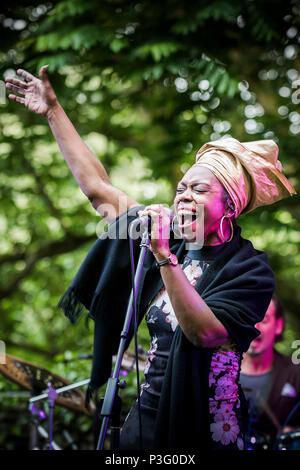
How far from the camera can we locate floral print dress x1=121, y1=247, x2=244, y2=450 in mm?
1919

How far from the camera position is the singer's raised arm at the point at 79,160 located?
7.97 feet

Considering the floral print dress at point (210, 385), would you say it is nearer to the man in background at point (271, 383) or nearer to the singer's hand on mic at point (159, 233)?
the singer's hand on mic at point (159, 233)

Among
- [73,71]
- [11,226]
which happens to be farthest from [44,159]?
[73,71]

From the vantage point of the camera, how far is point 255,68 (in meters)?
5.06

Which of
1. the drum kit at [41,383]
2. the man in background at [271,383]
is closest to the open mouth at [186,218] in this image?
the drum kit at [41,383]

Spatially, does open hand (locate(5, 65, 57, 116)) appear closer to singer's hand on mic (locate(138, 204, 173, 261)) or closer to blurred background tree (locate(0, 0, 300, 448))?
singer's hand on mic (locate(138, 204, 173, 261))

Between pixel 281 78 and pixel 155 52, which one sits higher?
pixel 155 52

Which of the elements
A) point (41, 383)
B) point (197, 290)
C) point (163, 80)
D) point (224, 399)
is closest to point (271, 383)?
point (41, 383)

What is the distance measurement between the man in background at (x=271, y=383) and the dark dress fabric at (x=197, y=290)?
158 cm

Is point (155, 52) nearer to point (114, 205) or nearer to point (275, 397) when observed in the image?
point (114, 205)

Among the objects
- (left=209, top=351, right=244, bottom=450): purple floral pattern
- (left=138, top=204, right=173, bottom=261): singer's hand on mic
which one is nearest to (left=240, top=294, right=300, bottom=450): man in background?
(left=209, top=351, right=244, bottom=450): purple floral pattern

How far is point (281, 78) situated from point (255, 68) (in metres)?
0.33

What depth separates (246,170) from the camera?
A: 213cm
